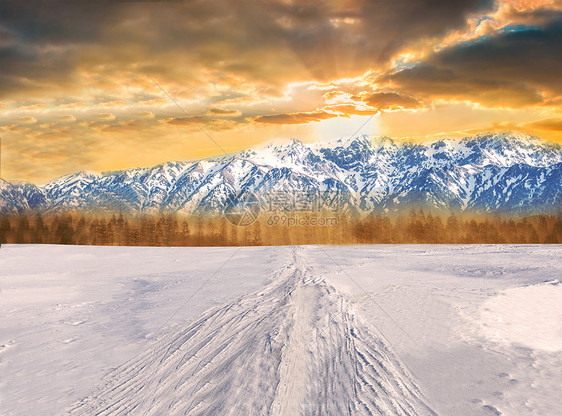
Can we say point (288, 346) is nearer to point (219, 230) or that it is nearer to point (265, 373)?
point (265, 373)

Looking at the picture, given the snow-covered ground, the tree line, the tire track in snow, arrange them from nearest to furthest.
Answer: the tire track in snow → the snow-covered ground → the tree line

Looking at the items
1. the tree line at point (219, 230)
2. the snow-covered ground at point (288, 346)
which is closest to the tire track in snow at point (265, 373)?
the snow-covered ground at point (288, 346)

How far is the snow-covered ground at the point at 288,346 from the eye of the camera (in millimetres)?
6891

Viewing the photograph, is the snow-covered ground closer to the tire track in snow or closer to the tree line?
the tire track in snow

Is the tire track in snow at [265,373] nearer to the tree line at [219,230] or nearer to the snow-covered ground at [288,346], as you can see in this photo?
the snow-covered ground at [288,346]

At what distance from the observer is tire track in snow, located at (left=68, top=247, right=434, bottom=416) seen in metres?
6.63

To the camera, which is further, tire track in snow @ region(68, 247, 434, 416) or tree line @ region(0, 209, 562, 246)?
tree line @ region(0, 209, 562, 246)

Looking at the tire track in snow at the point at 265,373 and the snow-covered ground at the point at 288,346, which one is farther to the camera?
the snow-covered ground at the point at 288,346

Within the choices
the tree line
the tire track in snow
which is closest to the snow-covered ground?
the tire track in snow

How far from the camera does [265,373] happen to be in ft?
25.3

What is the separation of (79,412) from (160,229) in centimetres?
7970

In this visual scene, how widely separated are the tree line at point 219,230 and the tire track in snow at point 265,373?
75553 mm

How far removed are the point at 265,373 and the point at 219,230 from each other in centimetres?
9828

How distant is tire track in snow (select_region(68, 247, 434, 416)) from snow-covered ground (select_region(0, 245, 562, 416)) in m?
0.04
